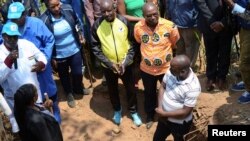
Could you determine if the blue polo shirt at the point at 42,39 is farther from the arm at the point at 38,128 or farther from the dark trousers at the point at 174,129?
the dark trousers at the point at 174,129

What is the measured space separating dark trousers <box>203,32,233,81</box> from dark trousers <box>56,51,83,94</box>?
6.15 feet

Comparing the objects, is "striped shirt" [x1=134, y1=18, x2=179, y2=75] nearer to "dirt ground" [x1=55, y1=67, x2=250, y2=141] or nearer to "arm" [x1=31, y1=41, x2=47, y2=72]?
"dirt ground" [x1=55, y1=67, x2=250, y2=141]

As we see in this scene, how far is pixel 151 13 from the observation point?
522cm

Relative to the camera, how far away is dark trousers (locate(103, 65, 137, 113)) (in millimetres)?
5879

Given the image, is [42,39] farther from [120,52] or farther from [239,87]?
[239,87]

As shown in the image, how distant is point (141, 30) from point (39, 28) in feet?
4.22

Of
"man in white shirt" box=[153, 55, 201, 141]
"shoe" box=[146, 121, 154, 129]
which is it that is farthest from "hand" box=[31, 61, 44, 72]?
"shoe" box=[146, 121, 154, 129]

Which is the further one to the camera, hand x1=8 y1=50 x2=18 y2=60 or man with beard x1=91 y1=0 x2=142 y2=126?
man with beard x1=91 y1=0 x2=142 y2=126

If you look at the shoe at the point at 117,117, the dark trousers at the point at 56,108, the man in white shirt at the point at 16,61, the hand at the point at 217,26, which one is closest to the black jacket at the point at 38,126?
the man in white shirt at the point at 16,61

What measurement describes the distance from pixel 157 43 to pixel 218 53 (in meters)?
0.95

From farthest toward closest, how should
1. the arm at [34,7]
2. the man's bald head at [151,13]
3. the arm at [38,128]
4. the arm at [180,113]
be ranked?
the arm at [34,7], the man's bald head at [151,13], the arm at [180,113], the arm at [38,128]

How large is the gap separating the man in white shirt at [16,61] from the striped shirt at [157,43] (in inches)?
50.0

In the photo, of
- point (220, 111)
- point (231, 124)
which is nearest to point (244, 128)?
point (231, 124)

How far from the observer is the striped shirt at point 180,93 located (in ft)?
14.8
